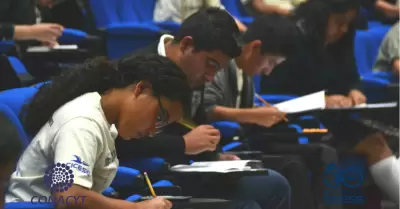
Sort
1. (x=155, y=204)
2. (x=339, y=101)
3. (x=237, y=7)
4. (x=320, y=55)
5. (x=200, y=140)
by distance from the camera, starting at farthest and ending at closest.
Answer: (x=237, y=7)
(x=320, y=55)
(x=339, y=101)
(x=200, y=140)
(x=155, y=204)

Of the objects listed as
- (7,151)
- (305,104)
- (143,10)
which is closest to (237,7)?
(143,10)

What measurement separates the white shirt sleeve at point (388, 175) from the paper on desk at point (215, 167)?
0.63 metres

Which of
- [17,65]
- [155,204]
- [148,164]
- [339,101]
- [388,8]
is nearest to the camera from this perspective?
[155,204]

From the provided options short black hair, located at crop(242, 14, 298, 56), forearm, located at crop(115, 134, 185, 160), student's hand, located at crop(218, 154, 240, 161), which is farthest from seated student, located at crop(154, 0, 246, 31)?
forearm, located at crop(115, 134, 185, 160)

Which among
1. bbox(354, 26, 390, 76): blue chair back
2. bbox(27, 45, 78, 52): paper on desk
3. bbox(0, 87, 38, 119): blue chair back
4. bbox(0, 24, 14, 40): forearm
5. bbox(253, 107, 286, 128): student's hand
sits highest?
bbox(0, 87, 38, 119): blue chair back

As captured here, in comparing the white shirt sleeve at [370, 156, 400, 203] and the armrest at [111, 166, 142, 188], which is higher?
the armrest at [111, 166, 142, 188]

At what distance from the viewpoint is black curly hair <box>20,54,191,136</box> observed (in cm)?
131

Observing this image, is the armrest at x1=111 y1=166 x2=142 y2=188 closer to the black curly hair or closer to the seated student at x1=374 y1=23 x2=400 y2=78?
the black curly hair

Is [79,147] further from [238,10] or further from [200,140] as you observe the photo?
[238,10]

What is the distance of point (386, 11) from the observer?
438 cm

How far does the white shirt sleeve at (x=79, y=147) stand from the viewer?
1.16 m

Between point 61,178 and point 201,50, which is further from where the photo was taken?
point 201,50

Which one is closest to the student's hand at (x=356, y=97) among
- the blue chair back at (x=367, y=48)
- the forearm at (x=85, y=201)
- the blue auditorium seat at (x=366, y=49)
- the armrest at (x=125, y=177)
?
the blue auditorium seat at (x=366, y=49)

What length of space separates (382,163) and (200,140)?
802 millimetres
